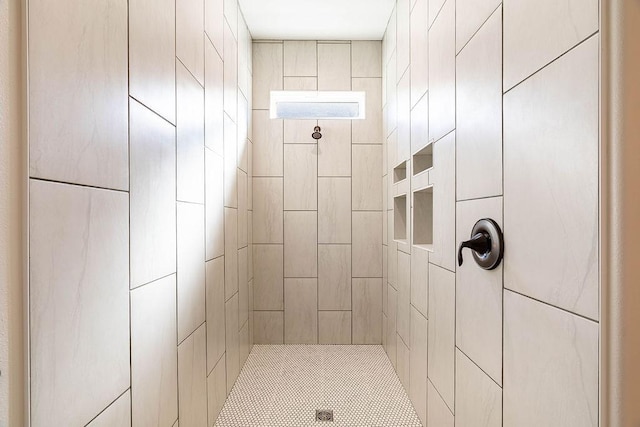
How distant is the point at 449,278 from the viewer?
1.61 metres

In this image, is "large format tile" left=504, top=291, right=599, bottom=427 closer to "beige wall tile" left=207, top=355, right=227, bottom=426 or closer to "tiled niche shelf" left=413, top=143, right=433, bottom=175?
"tiled niche shelf" left=413, top=143, right=433, bottom=175

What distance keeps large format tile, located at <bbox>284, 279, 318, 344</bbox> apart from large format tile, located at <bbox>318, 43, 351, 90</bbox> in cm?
174

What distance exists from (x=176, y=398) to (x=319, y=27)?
2.86m

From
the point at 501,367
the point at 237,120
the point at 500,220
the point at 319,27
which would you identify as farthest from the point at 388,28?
the point at 501,367

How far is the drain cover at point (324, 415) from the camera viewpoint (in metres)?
2.14

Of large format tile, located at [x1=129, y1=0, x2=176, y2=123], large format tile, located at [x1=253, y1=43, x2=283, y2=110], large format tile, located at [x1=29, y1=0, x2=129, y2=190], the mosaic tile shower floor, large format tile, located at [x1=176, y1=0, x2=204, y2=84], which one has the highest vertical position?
large format tile, located at [x1=253, y1=43, x2=283, y2=110]

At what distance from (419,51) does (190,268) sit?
1.63 meters

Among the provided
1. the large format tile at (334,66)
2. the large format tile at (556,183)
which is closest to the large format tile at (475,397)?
the large format tile at (556,183)

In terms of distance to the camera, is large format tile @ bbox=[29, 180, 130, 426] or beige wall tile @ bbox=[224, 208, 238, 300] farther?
beige wall tile @ bbox=[224, 208, 238, 300]

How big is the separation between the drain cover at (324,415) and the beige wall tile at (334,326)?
3.85 feet

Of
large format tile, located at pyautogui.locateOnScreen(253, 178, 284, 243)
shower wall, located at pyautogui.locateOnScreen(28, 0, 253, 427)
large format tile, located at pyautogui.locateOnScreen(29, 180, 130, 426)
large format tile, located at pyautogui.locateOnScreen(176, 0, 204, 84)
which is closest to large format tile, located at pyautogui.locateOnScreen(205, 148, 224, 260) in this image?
shower wall, located at pyautogui.locateOnScreen(28, 0, 253, 427)

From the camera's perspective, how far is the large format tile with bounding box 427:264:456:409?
5.19ft

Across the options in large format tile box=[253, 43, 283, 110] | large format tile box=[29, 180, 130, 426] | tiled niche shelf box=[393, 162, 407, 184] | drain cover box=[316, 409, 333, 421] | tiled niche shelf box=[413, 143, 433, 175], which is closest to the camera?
large format tile box=[29, 180, 130, 426]

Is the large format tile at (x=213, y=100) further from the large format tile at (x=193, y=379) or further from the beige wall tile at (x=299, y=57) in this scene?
the beige wall tile at (x=299, y=57)
